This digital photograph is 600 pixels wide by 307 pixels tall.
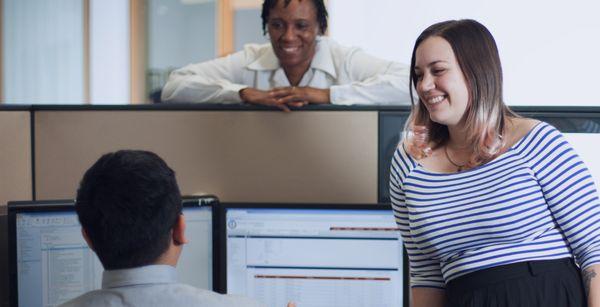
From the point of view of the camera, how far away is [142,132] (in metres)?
1.64

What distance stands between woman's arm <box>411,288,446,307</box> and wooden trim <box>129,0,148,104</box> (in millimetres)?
4129

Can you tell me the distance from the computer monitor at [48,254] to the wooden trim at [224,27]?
377 cm

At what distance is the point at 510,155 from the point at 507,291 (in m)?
0.21

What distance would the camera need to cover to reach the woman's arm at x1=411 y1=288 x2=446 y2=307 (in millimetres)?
1298

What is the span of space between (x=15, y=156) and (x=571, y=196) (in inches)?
44.2

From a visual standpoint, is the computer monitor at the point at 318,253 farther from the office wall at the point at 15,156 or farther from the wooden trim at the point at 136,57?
the wooden trim at the point at 136,57

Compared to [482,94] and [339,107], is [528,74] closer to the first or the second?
[339,107]

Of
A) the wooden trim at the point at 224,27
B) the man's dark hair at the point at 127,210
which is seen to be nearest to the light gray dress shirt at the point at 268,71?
the man's dark hair at the point at 127,210

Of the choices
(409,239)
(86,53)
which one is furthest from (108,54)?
(409,239)

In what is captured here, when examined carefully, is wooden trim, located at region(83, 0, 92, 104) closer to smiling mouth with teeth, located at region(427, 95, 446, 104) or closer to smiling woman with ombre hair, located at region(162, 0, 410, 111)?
smiling woman with ombre hair, located at region(162, 0, 410, 111)

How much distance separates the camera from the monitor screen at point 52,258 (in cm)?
137

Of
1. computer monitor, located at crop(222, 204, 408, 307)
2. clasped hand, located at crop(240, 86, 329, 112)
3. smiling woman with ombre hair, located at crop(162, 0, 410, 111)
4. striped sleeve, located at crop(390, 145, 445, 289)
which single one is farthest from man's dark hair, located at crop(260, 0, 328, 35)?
striped sleeve, located at crop(390, 145, 445, 289)

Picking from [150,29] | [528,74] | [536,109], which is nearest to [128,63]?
[150,29]

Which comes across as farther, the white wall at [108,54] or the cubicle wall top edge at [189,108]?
the white wall at [108,54]
